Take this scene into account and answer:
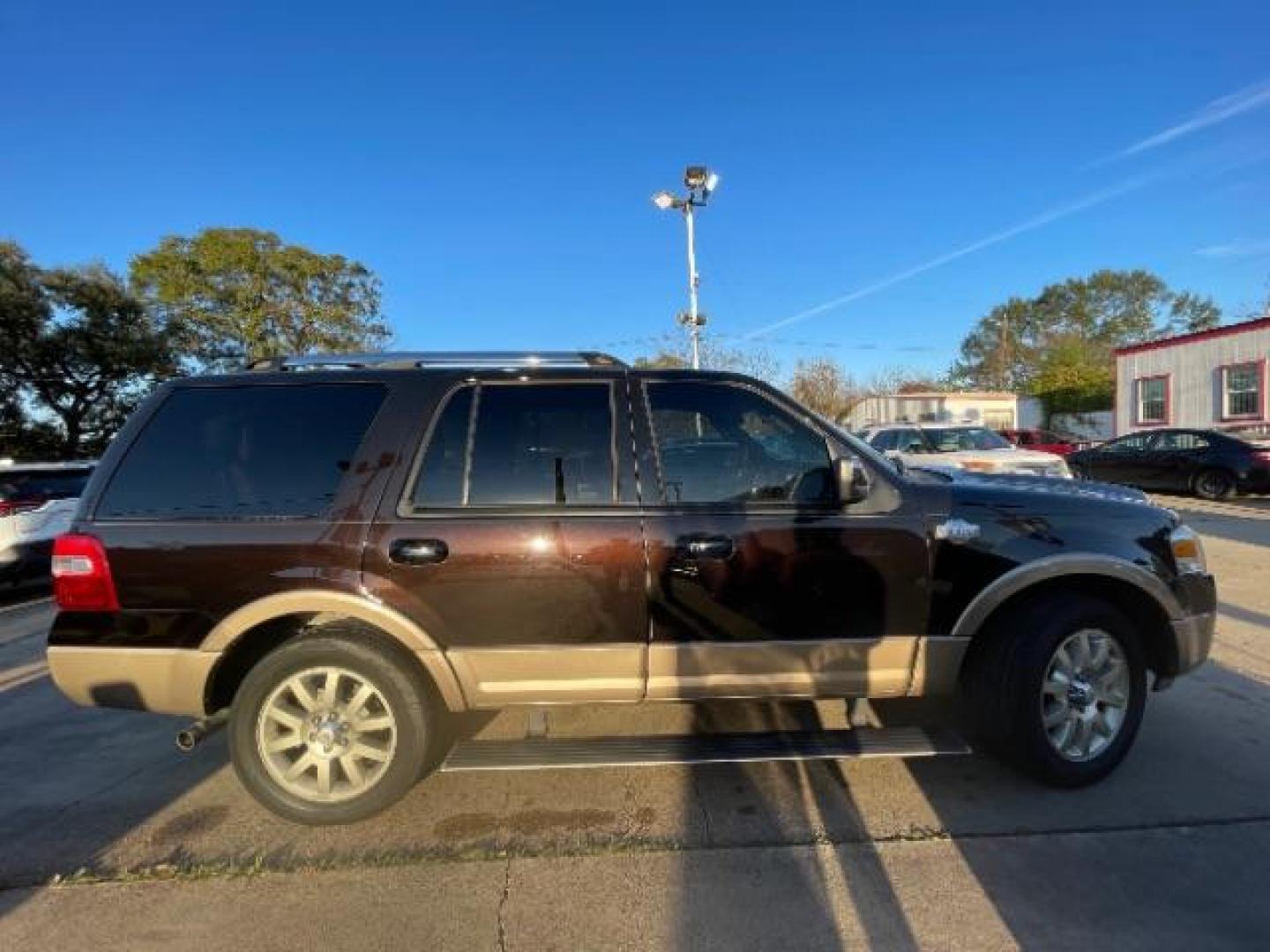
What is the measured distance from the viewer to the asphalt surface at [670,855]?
8.58ft

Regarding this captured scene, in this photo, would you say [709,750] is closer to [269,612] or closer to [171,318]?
[269,612]

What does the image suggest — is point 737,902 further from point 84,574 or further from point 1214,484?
point 1214,484

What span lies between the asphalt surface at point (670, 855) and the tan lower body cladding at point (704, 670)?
0.53 meters

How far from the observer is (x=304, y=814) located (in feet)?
10.7

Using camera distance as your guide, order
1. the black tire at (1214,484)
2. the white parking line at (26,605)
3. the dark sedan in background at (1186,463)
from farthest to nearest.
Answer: the black tire at (1214,484) < the dark sedan in background at (1186,463) < the white parking line at (26,605)

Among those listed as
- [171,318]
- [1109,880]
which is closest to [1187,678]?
[1109,880]

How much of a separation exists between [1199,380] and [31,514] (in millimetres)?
27277

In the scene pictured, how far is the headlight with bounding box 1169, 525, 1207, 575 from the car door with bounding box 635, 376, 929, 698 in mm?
1235

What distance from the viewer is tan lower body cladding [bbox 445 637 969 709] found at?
3250 millimetres

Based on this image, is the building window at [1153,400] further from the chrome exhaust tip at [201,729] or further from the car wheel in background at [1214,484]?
the chrome exhaust tip at [201,729]

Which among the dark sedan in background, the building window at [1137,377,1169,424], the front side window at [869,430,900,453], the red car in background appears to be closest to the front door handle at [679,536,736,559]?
the front side window at [869,430,900,453]

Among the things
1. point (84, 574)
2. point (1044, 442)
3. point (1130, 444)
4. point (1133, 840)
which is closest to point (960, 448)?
point (1130, 444)

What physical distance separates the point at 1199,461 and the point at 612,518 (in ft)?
51.5

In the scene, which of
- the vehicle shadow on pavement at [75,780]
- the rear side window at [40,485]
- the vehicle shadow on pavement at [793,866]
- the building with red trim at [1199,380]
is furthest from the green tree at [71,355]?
the building with red trim at [1199,380]
